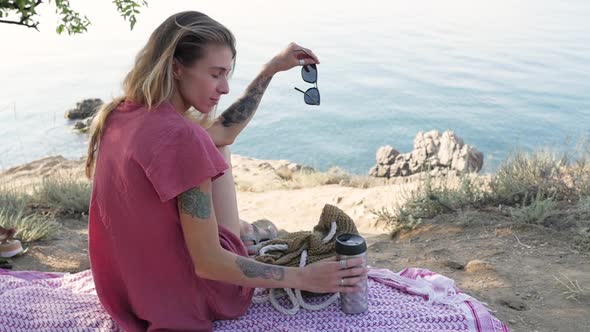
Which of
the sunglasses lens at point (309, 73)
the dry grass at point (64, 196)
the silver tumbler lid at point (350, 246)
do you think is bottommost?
the dry grass at point (64, 196)

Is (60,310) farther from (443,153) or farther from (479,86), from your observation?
(479,86)

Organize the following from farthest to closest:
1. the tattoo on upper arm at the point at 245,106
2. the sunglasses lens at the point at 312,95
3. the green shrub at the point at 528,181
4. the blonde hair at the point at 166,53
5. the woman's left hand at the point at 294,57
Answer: the green shrub at the point at 528,181, the tattoo on upper arm at the point at 245,106, the woman's left hand at the point at 294,57, the sunglasses lens at the point at 312,95, the blonde hair at the point at 166,53

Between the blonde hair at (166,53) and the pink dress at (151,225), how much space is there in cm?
5

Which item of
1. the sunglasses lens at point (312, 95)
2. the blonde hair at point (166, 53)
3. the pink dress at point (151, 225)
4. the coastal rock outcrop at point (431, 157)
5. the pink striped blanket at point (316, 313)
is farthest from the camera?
the coastal rock outcrop at point (431, 157)

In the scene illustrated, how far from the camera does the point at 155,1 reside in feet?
108

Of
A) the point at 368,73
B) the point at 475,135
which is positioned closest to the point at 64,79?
the point at 368,73

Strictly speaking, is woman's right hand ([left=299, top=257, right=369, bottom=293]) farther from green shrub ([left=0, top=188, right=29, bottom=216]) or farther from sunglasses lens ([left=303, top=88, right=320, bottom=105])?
green shrub ([left=0, top=188, right=29, bottom=216])

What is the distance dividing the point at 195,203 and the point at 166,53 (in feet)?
1.79

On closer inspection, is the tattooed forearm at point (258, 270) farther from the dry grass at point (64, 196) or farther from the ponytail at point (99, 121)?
the dry grass at point (64, 196)

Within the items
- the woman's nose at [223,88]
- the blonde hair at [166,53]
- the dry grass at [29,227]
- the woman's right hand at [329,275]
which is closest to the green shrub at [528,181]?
the woman's right hand at [329,275]

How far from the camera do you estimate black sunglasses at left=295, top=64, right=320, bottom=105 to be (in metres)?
3.04

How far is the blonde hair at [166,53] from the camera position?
221 cm

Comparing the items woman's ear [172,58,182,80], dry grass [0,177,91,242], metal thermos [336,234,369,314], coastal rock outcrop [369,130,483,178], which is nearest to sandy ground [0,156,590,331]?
dry grass [0,177,91,242]

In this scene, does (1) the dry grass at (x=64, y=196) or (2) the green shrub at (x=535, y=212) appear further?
(1) the dry grass at (x=64, y=196)
